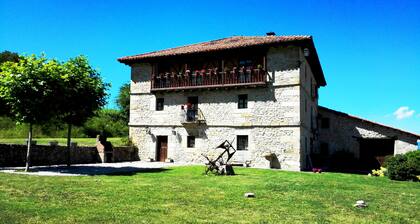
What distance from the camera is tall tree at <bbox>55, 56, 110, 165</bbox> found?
16.7 m

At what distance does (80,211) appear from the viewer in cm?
690

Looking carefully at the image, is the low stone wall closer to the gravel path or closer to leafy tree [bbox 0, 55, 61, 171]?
the gravel path

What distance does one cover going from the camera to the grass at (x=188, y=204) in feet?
21.6

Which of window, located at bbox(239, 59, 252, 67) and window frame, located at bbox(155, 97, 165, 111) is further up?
window, located at bbox(239, 59, 252, 67)

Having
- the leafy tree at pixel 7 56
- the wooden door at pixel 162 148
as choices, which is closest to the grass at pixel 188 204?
→ the wooden door at pixel 162 148

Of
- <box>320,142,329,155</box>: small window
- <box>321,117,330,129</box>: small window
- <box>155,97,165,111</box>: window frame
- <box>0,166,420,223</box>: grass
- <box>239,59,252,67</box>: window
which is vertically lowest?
<box>0,166,420,223</box>: grass

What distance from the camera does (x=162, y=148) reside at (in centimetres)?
2559

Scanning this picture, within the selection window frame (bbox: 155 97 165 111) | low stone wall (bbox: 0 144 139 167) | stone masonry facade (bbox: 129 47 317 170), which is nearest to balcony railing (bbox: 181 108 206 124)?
stone masonry facade (bbox: 129 47 317 170)

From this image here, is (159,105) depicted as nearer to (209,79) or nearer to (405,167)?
(209,79)

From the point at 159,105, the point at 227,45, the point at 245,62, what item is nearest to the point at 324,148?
the point at 245,62

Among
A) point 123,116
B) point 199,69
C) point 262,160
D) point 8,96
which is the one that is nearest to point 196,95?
point 199,69

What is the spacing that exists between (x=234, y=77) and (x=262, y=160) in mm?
5488

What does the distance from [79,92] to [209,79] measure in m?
8.69

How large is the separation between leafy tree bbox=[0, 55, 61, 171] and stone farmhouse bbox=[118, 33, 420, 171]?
990 centimetres
